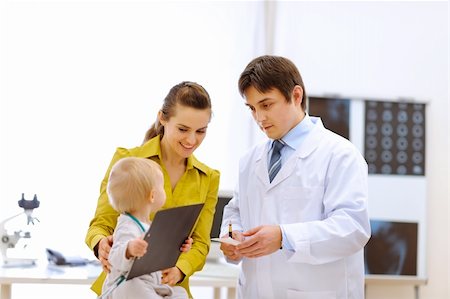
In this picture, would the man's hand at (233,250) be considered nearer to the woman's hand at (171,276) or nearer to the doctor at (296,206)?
the doctor at (296,206)

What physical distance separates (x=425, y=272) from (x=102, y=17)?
2.42 metres

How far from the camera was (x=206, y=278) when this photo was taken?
3002 mm

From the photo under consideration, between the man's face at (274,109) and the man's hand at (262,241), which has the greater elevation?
the man's face at (274,109)

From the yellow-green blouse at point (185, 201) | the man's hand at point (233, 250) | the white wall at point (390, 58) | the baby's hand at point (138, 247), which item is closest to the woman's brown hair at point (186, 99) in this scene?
the yellow-green blouse at point (185, 201)

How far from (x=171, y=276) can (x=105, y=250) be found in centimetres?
20

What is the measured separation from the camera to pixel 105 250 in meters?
1.77

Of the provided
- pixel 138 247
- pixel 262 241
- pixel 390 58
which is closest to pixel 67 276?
pixel 262 241

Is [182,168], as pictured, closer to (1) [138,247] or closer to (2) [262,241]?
(2) [262,241]

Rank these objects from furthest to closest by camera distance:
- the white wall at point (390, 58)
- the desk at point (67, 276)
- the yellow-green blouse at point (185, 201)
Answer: the white wall at point (390, 58), the desk at point (67, 276), the yellow-green blouse at point (185, 201)

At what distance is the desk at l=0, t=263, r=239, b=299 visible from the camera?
2807 millimetres

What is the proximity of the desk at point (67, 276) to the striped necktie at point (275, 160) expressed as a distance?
1.01 meters

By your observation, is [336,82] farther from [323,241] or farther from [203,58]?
[323,241]

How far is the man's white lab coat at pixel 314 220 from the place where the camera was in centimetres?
191

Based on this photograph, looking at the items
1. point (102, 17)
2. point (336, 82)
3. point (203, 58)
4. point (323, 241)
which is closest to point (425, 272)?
point (336, 82)
